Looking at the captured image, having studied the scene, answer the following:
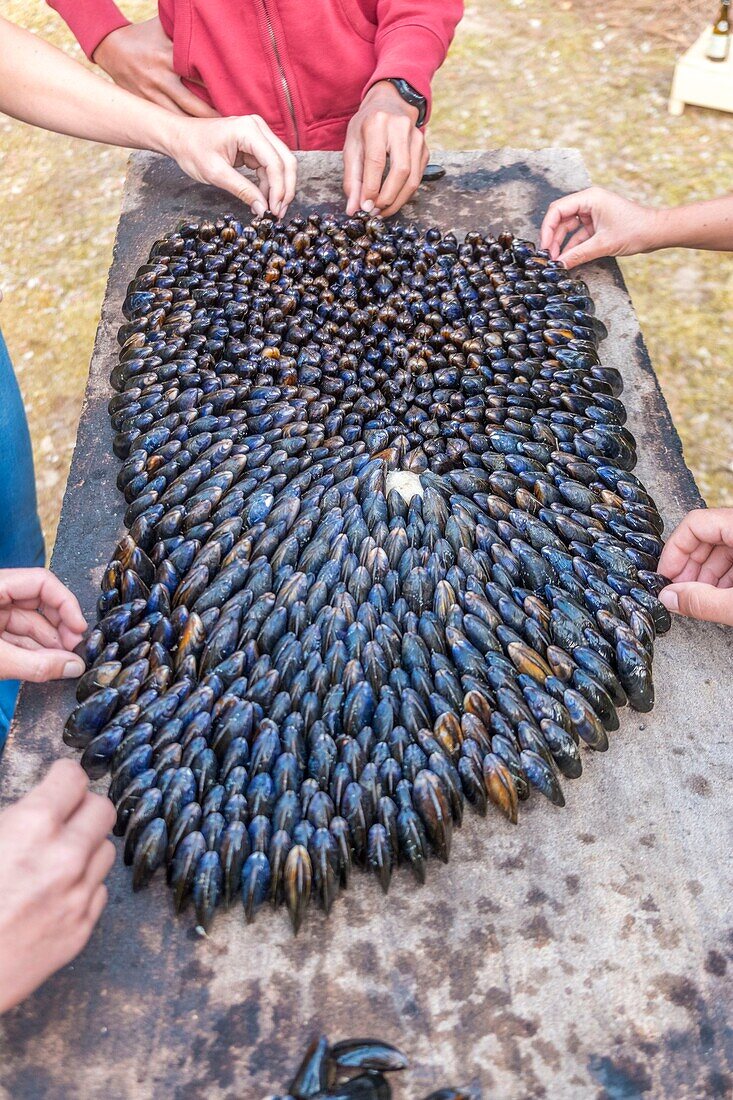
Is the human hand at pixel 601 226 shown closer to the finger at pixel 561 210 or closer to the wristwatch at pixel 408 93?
the finger at pixel 561 210

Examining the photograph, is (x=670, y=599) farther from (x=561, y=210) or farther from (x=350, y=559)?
(x=561, y=210)

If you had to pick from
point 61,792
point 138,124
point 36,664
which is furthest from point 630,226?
point 61,792

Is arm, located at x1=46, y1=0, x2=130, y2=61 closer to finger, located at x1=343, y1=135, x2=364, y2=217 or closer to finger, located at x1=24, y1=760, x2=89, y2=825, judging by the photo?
finger, located at x1=343, y1=135, x2=364, y2=217

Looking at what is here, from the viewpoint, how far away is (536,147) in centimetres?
434

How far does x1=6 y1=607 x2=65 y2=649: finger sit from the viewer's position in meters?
1.40

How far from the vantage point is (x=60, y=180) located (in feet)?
14.2

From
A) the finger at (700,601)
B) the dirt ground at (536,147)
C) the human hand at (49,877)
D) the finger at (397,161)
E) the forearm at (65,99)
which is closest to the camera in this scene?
the human hand at (49,877)

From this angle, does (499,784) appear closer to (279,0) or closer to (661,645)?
(661,645)

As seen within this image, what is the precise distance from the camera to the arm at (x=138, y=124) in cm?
204

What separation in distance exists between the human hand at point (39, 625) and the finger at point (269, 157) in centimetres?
116

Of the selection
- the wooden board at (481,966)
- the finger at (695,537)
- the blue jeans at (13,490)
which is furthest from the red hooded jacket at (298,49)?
the wooden board at (481,966)

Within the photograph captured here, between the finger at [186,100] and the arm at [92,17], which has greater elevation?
the arm at [92,17]

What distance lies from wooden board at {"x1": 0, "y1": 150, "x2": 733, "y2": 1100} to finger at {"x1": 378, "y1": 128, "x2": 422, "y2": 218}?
4.67ft

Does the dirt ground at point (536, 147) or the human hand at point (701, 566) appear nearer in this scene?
the human hand at point (701, 566)
